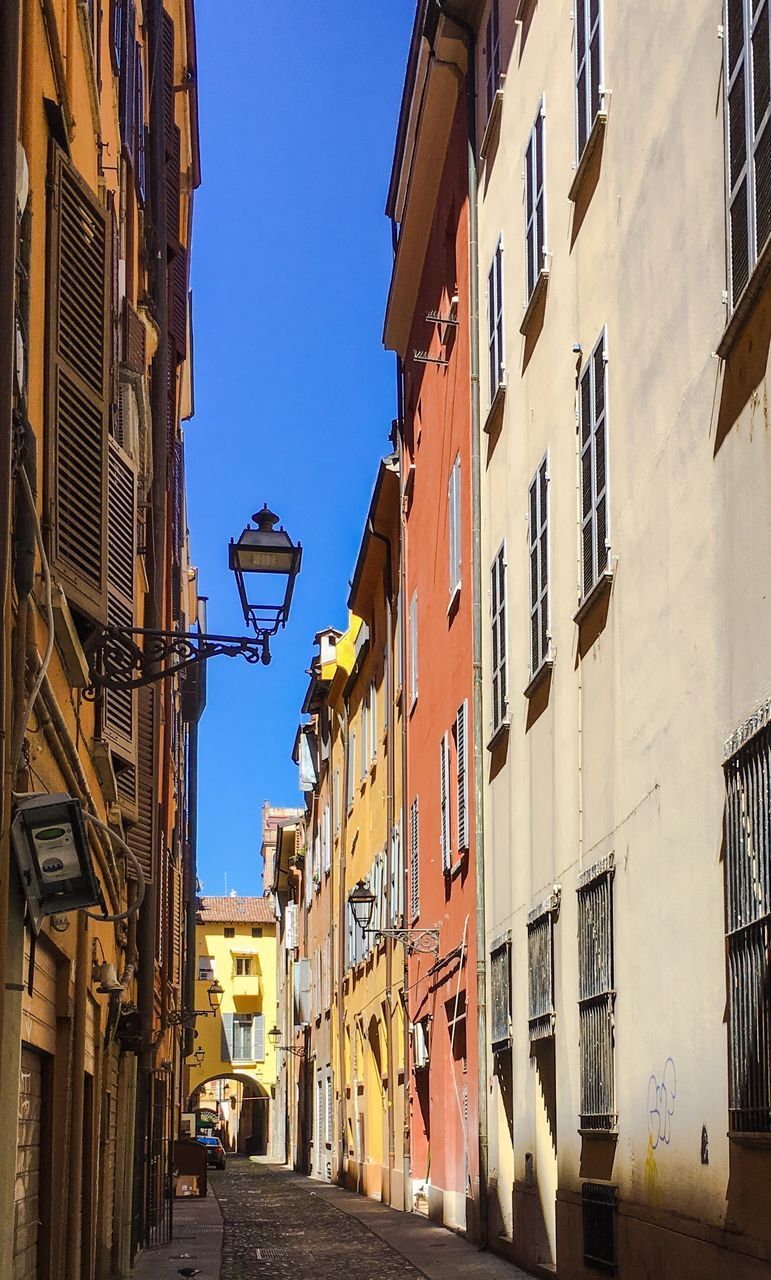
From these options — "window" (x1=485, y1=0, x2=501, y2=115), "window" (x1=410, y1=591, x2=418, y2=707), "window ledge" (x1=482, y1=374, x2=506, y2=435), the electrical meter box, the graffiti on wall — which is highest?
"window" (x1=485, y1=0, x2=501, y2=115)

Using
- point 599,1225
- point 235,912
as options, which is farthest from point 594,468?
point 235,912

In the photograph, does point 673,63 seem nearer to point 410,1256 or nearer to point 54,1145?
point 54,1145

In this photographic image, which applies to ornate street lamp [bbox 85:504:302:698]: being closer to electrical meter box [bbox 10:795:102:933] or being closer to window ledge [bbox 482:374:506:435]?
electrical meter box [bbox 10:795:102:933]

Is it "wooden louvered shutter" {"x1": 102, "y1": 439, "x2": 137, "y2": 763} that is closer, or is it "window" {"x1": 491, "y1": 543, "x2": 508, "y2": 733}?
"wooden louvered shutter" {"x1": 102, "y1": 439, "x2": 137, "y2": 763}

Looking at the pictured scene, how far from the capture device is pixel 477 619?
60.5 feet

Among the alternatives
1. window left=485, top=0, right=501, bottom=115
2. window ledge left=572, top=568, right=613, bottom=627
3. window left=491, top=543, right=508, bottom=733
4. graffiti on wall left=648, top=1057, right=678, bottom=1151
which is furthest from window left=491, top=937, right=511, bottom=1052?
window left=485, top=0, right=501, bottom=115

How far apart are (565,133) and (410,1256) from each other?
10570 millimetres

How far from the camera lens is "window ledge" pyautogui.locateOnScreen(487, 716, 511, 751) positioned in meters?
16.3

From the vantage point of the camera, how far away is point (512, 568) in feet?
53.0

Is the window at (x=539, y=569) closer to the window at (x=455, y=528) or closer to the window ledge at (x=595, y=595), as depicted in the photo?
the window ledge at (x=595, y=595)

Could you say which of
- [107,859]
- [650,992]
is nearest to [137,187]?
[107,859]

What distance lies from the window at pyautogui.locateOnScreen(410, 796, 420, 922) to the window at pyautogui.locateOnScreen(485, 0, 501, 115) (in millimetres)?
9834

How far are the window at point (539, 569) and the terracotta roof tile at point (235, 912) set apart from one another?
6483cm

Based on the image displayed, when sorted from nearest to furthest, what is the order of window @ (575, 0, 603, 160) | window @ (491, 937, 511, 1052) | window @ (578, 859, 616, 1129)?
window @ (578, 859, 616, 1129) < window @ (575, 0, 603, 160) < window @ (491, 937, 511, 1052)
